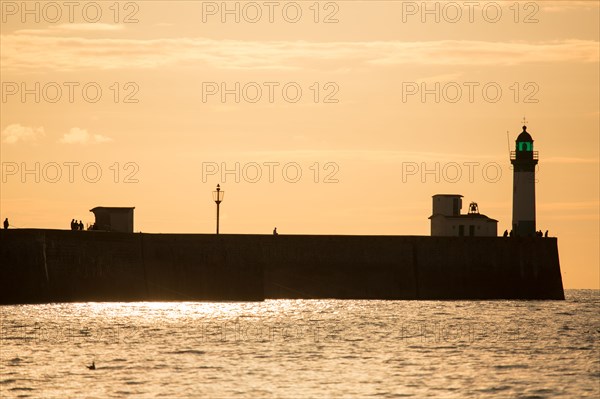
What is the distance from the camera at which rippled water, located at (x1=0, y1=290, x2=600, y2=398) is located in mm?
38219

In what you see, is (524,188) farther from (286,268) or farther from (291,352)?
(291,352)

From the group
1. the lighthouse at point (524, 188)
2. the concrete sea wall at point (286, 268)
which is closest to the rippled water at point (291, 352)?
the concrete sea wall at point (286, 268)

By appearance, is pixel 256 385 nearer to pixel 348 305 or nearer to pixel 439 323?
pixel 439 323

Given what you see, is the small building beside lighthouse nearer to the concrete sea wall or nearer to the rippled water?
the concrete sea wall

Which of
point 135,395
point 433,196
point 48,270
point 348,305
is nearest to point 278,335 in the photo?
point 48,270

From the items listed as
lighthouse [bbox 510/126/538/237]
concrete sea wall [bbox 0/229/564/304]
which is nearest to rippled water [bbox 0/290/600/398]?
concrete sea wall [bbox 0/229/564/304]

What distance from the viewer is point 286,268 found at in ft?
255

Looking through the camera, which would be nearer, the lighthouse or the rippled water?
the rippled water

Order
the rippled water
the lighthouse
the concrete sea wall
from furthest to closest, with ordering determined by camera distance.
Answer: the lighthouse
the concrete sea wall
the rippled water

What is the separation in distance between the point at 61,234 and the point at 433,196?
2888 centimetres

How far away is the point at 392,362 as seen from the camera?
44781 mm

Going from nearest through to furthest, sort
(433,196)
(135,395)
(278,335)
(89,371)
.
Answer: (135,395) → (89,371) → (278,335) → (433,196)

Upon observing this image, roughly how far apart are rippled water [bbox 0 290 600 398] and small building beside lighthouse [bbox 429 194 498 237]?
13283 millimetres

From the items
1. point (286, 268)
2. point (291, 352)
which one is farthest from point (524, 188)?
point (291, 352)
